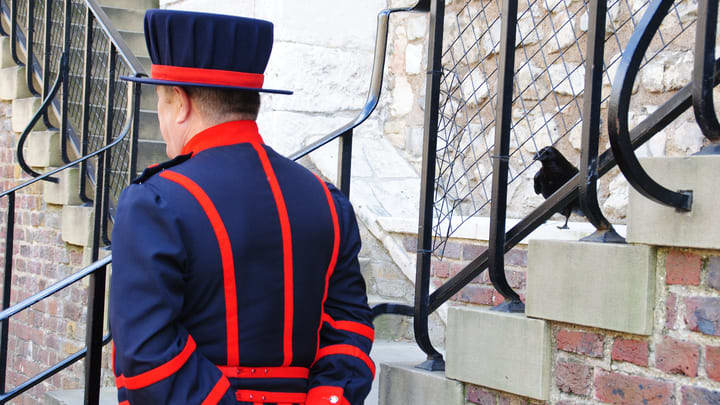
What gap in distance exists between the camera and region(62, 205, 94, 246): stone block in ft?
14.4

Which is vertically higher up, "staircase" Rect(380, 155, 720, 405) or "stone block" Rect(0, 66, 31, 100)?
"stone block" Rect(0, 66, 31, 100)

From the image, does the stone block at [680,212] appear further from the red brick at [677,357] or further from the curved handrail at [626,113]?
the red brick at [677,357]

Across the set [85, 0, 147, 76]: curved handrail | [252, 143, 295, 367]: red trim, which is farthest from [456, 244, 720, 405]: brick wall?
[85, 0, 147, 76]: curved handrail

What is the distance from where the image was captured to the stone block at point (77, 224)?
4402 mm

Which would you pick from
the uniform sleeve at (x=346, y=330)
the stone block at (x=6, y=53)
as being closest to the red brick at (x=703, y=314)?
the uniform sleeve at (x=346, y=330)

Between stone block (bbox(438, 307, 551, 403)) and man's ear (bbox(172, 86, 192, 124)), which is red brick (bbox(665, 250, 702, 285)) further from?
man's ear (bbox(172, 86, 192, 124))

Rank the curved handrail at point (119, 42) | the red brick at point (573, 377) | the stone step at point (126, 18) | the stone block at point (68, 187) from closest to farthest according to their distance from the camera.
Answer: the red brick at point (573, 377) → the curved handrail at point (119, 42) → the stone block at point (68, 187) → the stone step at point (126, 18)

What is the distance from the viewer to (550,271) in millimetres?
2035

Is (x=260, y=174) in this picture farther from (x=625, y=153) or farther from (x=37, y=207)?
(x=37, y=207)

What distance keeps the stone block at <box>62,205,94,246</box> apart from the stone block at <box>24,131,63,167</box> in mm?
315

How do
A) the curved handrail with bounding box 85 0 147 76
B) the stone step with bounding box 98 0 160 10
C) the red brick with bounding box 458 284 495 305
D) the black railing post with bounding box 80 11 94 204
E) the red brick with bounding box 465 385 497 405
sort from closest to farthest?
the red brick with bounding box 465 385 497 405 < the red brick with bounding box 458 284 495 305 < the curved handrail with bounding box 85 0 147 76 < the black railing post with bounding box 80 11 94 204 < the stone step with bounding box 98 0 160 10

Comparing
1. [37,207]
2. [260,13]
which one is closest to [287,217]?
[260,13]

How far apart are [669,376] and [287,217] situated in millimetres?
862

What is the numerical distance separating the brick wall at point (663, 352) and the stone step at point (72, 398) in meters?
1.87
